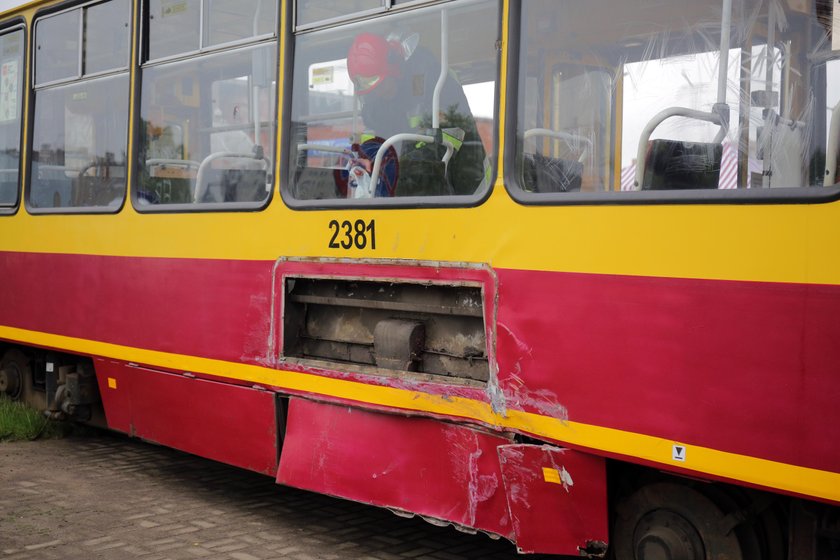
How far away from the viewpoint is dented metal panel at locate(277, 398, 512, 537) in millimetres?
4141

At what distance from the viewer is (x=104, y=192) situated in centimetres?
638

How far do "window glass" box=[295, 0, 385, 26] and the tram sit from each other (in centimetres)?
2

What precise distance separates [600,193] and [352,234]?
4.64 feet

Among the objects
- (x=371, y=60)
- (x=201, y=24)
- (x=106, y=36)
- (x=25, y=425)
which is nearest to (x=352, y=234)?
(x=371, y=60)

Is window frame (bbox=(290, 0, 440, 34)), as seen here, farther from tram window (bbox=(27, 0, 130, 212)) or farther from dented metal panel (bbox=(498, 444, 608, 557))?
dented metal panel (bbox=(498, 444, 608, 557))

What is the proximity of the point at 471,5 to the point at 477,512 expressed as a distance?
7.13 ft

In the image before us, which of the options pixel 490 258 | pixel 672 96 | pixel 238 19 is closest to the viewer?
pixel 672 96

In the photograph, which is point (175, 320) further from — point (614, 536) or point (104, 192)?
point (614, 536)

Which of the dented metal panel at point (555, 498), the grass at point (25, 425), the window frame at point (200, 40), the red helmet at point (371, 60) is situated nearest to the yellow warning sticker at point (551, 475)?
the dented metal panel at point (555, 498)

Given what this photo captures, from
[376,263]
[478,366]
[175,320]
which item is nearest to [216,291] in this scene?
[175,320]

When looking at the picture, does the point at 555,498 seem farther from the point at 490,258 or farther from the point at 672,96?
the point at 672,96

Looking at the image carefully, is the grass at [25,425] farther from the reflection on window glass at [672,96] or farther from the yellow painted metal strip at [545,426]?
the reflection on window glass at [672,96]

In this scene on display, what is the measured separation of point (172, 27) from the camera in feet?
19.5

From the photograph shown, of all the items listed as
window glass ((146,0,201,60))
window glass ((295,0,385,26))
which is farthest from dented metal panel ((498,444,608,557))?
window glass ((146,0,201,60))
